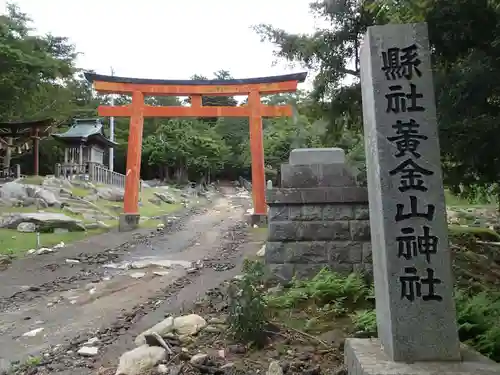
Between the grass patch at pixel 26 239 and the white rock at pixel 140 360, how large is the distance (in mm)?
7457

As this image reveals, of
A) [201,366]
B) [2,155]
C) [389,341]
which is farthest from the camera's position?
[2,155]

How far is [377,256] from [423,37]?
1674 mm

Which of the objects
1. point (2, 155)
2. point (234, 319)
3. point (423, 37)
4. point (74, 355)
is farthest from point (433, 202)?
point (2, 155)

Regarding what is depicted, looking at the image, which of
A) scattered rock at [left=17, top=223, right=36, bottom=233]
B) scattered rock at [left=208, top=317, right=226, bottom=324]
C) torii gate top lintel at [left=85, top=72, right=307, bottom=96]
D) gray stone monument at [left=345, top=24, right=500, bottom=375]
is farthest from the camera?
torii gate top lintel at [left=85, top=72, right=307, bottom=96]

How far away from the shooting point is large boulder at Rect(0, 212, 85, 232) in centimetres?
1263

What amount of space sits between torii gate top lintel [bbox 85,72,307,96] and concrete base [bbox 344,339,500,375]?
1186 centimetres

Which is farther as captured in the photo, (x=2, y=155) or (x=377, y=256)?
(x=2, y=155)

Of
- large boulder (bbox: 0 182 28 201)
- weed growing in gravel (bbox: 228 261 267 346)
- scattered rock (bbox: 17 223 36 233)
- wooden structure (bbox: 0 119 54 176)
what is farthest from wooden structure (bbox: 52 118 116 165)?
weed growing in gravel (bbox: 228 261 267 346)

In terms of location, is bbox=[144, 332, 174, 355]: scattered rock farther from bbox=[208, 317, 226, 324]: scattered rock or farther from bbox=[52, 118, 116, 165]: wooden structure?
bbox=[52, 118, 116, 165]: wooden structure

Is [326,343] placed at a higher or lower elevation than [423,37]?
lower

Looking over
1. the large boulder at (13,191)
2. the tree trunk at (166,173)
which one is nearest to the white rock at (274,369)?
the large boulder at (13,191)

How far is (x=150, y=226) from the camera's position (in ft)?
47.1

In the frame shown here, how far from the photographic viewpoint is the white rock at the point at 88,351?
12.7ft

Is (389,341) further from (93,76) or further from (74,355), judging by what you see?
(93,76)
